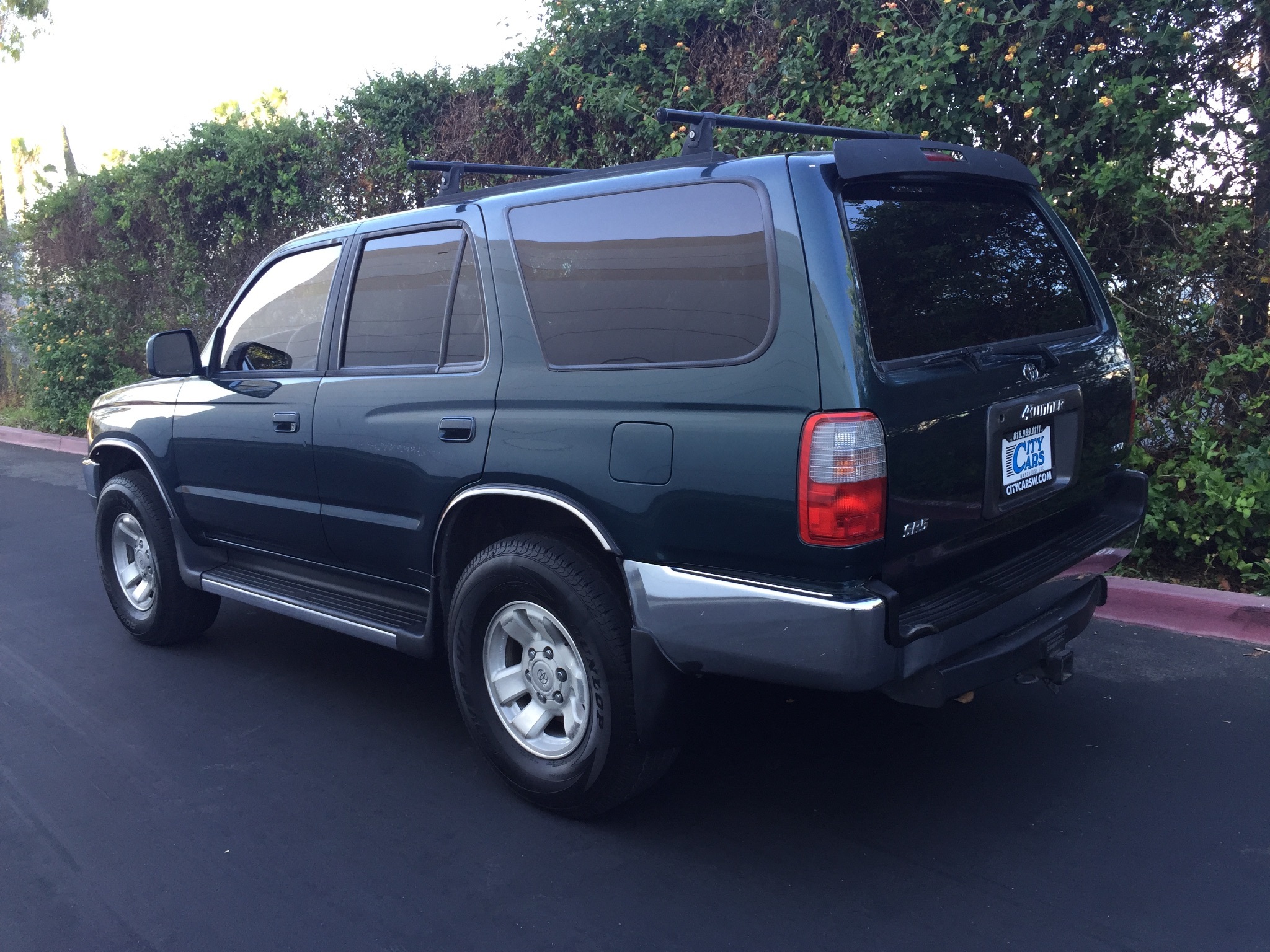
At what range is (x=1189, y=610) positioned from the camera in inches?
194

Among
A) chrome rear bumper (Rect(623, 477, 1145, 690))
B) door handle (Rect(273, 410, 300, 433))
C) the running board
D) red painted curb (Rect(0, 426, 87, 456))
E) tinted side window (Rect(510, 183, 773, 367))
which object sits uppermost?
tinted side window (Rect(510, 183, 773, 367))

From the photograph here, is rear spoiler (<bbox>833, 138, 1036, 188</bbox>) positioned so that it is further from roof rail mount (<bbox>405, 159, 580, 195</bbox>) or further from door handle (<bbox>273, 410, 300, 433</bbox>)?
door handle (<bbox>273, 410, 300, 433</bbox>)

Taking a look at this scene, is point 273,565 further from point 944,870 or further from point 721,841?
point 944,870

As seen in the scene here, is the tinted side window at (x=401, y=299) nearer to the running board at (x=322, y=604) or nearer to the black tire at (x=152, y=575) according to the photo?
the running board at (x=322, y=604)

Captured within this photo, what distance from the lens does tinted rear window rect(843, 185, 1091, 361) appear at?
2.86 metres

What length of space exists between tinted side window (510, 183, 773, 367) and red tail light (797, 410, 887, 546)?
33cm

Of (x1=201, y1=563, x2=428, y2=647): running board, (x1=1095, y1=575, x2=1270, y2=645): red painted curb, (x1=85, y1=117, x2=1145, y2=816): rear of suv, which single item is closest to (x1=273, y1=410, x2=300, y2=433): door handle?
(x1=85, y1=117, x2=1145, y2=816): rear of suv

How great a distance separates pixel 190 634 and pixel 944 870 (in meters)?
3.79

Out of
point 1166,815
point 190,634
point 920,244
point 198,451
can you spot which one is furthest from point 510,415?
point 190,634

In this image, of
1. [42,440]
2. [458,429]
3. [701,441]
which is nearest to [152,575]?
[458,429]

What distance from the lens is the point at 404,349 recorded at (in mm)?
3842

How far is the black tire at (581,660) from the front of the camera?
309 cm

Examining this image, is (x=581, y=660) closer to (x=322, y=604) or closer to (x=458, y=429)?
(x=458, y=429)

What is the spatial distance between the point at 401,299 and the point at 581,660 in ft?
5.08
